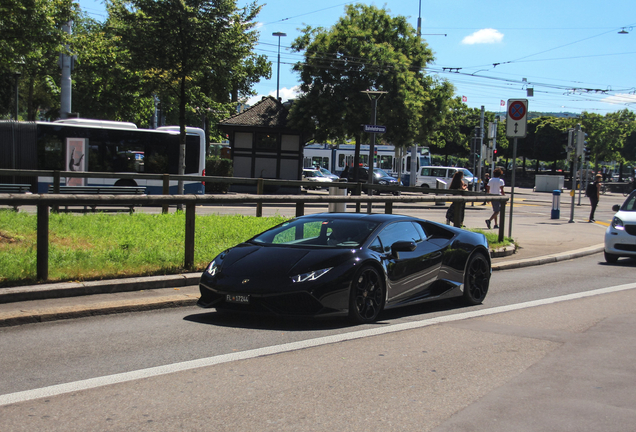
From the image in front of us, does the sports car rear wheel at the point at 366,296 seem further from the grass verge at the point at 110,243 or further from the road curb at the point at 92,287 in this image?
the grass verge at the point at 110,243

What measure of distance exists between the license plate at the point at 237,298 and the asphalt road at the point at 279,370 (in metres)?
0.27

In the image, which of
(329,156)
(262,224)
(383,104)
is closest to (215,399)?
(262,224)

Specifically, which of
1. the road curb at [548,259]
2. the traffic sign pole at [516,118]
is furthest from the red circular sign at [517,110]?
the road curb at [548,259]

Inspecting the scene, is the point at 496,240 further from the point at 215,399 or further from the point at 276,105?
the point at 276,105

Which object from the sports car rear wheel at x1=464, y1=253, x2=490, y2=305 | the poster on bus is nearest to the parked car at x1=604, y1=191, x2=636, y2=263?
the sports car rear wheel at x1=464, y1=253, x2=490, y2=305

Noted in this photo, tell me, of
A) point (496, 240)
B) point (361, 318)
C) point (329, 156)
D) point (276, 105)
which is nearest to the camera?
point (361, 318)

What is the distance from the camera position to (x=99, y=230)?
11.9m

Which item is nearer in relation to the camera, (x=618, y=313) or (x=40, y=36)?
(x=618, y=313)

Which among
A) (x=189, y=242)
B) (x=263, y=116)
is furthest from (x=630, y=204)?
(x=263, y=116)

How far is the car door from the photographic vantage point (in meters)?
7.57

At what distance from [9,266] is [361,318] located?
13.8 feet

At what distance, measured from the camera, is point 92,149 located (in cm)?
2616

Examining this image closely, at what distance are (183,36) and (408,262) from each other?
15.8m

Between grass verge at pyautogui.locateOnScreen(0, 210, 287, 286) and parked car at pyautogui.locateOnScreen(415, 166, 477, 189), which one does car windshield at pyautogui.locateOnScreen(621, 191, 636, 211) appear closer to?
grass verge at pyautogui.locateOnScreen(0, 210, 287, 286)
